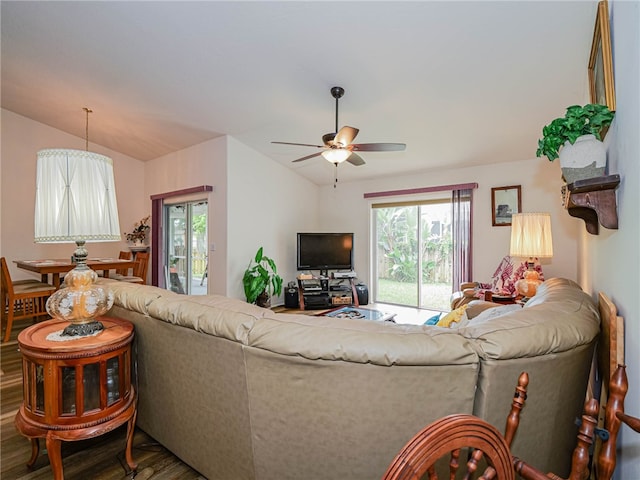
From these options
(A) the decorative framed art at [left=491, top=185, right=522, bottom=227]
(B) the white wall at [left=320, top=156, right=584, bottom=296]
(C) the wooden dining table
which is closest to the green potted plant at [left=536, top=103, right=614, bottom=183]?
(B) the white wall at [left=320, top=156, right=584, bottom=296]

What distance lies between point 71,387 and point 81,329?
0.25 m

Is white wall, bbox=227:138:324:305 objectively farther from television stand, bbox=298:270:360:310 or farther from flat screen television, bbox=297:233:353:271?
television stand, bbox=298:270:360:310

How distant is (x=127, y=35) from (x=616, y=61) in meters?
3.39

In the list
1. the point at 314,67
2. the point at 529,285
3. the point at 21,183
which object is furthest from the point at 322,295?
the point at 21,183

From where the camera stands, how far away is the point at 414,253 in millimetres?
5297

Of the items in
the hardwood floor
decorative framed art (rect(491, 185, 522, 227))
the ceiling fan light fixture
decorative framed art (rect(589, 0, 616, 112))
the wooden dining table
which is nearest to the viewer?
decorative framed art (rect(589, 0, 616, 112))

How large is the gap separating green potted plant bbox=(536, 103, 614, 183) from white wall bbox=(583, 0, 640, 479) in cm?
6

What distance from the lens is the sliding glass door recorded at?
521 centimetres

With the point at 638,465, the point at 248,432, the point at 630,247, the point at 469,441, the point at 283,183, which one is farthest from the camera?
the point at 283,183

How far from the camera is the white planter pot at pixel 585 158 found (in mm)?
1158

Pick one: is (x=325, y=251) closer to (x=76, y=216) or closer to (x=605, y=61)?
(x=76, y=216)

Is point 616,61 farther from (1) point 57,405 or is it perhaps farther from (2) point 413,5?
(1) point 57,405

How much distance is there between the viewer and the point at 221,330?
1248 millimetres

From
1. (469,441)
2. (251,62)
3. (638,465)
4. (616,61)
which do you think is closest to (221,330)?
(469,441)
